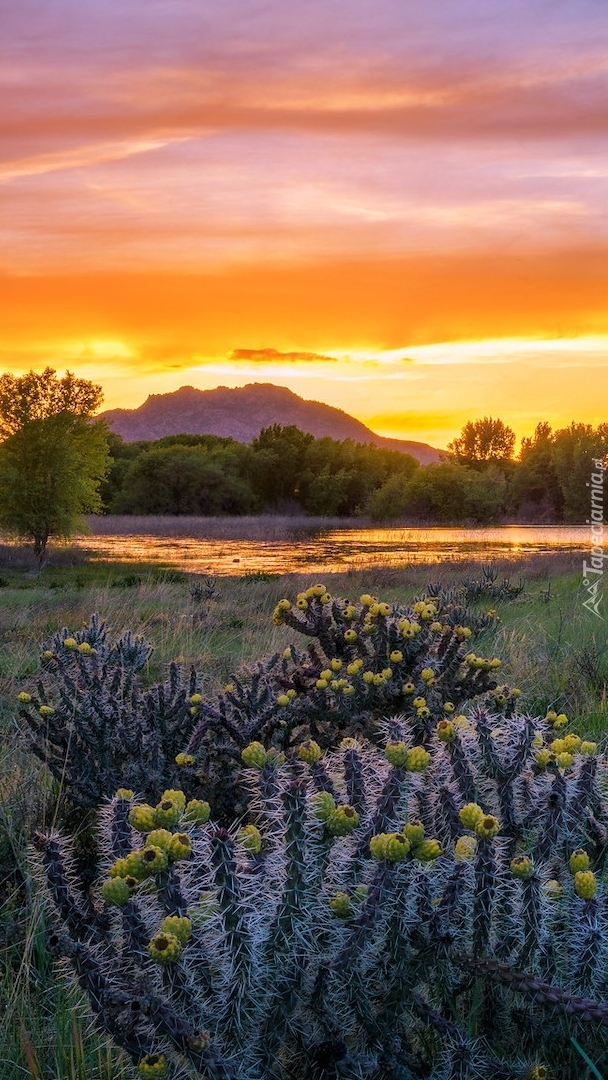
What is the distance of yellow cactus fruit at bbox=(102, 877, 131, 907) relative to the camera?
5.09ft

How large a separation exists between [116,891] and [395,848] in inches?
21.0

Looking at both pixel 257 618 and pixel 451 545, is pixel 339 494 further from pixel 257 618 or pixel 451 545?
pixel 257 618

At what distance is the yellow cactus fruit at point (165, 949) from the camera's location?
4.91 feet

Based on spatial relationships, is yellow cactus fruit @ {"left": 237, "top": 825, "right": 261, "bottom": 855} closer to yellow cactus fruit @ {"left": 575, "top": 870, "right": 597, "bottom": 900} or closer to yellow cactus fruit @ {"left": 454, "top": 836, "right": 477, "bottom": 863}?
yellow cactus fruit @ {"left": 454, "top": 836, "right": 477, "bottom": 863}

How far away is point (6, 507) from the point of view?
39.9m

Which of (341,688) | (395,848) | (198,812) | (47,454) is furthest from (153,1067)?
(47,454)

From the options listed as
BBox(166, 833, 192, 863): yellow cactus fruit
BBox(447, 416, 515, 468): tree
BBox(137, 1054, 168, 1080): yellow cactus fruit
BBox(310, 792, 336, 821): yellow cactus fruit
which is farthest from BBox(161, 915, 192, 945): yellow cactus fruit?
BBox(447, 416, 515, 468): tree

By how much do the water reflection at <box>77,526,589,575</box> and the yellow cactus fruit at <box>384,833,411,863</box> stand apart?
26312 millimetres

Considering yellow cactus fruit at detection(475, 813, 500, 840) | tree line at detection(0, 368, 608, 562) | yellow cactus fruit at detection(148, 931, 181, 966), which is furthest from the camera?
tree line at detection(0, 368, 608, 562)

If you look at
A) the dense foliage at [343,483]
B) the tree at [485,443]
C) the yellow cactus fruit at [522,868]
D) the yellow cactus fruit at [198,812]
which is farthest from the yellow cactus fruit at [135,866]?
the tree at [485,443]

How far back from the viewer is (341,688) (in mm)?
4043

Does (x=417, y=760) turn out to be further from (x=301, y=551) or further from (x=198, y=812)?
(x=301, y=551)

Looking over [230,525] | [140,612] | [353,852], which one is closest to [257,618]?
[140,612]

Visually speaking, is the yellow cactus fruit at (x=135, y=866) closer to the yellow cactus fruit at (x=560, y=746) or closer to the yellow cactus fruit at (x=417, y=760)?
the yellow cactus fruit at (x=417, y=760)
